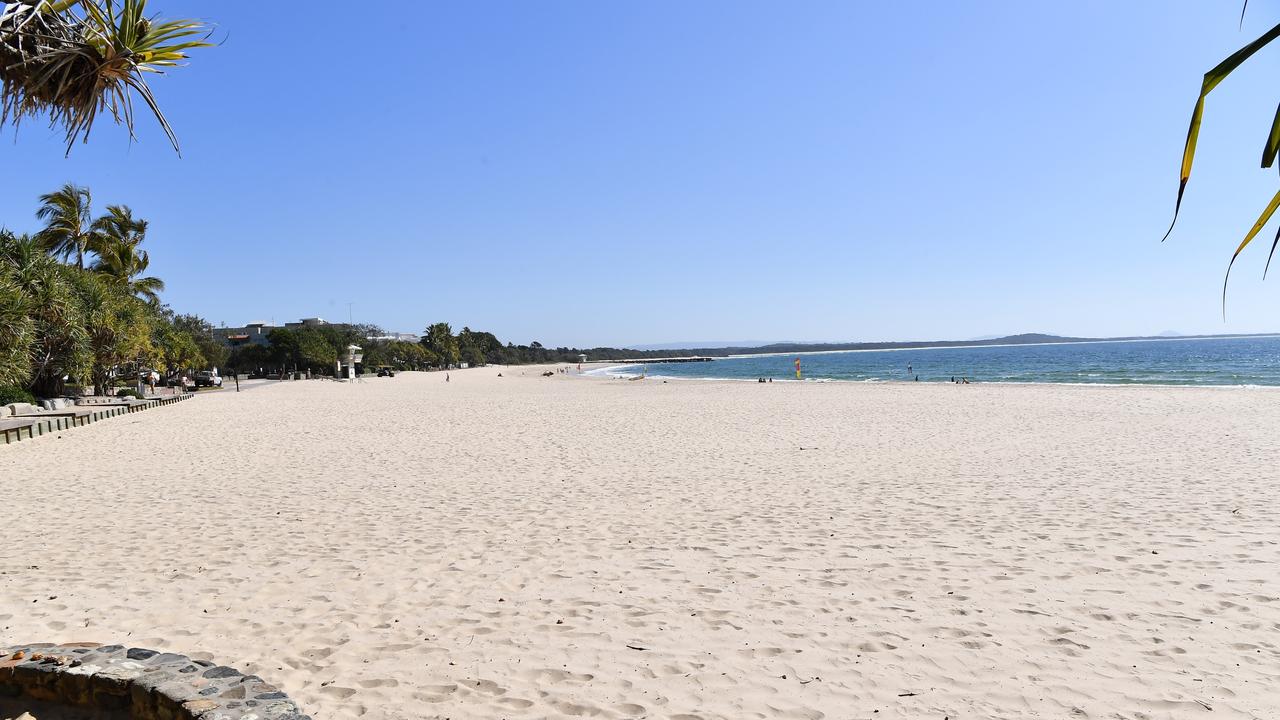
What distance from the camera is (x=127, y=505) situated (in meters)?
8.88

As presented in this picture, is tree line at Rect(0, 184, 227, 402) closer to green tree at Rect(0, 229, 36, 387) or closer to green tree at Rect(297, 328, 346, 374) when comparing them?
green tree at Rect(0, 229, 36, 387)

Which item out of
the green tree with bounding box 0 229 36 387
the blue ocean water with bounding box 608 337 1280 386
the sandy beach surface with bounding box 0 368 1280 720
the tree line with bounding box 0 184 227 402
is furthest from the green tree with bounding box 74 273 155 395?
the blue ocean water with bounding box 608 337 1280 386

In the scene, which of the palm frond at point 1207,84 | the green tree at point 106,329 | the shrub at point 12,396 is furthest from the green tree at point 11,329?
the palm frond at point 1207,84

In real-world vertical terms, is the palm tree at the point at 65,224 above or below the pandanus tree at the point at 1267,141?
above

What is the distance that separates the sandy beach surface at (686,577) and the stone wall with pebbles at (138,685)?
0.37m

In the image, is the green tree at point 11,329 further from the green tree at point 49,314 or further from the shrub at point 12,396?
the shrub at point 12,396

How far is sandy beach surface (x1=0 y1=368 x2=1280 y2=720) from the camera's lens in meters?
3.92

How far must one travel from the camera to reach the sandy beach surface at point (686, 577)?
3.92 metres

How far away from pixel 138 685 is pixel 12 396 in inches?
1119

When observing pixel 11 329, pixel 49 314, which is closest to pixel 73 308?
pixel 49 314

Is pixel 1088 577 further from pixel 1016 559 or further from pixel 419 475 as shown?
pixel 419 475

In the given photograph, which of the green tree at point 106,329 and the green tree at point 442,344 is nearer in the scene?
the green tree at point 106,329

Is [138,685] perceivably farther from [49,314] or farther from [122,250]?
[122,250]

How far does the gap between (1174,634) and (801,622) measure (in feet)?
7.81
